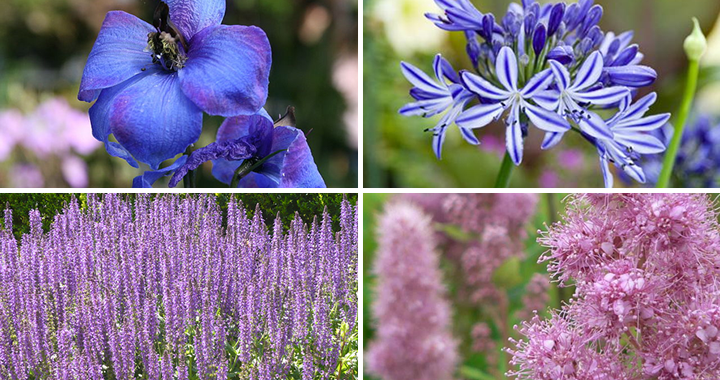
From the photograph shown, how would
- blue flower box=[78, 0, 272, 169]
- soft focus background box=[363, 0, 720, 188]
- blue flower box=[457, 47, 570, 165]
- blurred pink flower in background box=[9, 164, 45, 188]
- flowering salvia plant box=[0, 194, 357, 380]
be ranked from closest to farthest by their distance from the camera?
blue flower box=[78, 0, 272, 169] < blue flower box=[457, 47, 570, 165] < flowering salvia plant box=[0, 194, 357, 380] < soft focus background box=[363, 0, 720, 188] < blurred pink flower in background box=[9, 164, 45, 188]

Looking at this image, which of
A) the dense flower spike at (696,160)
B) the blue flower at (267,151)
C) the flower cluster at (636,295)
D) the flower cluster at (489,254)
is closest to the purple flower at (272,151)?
the blue flower at (267,151)

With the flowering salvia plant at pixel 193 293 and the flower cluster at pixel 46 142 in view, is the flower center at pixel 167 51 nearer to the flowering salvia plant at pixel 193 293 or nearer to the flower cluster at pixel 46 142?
the flowering salvia plant at pixel 193 293

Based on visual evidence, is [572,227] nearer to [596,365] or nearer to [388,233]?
[596,365]

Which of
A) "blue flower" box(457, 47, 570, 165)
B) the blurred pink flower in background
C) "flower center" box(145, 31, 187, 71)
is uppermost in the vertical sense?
"flower center" box(145, 31, 187, 71)

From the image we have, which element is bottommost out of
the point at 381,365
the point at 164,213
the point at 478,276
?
the point at 381,365

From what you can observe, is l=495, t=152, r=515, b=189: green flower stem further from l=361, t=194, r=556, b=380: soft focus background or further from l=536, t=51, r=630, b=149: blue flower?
l=361, t=194, r=556, b=380: soft focus background

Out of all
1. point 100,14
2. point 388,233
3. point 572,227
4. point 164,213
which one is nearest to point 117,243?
point 164,213

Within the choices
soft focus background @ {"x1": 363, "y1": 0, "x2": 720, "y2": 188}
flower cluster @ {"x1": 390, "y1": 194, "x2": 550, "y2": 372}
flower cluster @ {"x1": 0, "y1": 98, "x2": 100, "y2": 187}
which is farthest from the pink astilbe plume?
flower cluster @ {"x1": 0, "y1": 98, "x2": 100, "y2": 187}
